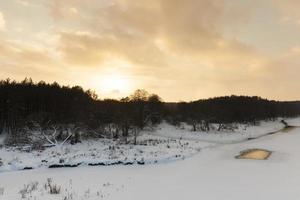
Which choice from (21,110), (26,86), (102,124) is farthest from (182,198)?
(26,86)

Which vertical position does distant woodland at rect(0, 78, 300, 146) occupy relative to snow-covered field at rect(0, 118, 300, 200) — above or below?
above

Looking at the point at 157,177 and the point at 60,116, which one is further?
the point at 60,116

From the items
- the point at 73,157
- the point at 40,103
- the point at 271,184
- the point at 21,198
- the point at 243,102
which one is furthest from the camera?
the point at 243,102

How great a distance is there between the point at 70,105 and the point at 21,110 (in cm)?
700

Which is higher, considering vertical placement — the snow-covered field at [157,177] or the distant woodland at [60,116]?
the distant woodland at [60,116]

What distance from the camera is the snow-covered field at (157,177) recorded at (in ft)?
53.0

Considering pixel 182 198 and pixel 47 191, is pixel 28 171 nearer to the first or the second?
pixel 47 191

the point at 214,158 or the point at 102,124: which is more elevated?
the point at 102,124

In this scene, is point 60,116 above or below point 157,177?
above

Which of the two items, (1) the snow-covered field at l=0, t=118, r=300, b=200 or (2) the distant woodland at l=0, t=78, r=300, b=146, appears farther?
(2) the distant woodland at l=0, t=78, r=300, b=146

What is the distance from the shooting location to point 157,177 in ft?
70.3

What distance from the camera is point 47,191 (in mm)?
16312

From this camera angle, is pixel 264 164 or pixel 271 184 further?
pixel 264 164

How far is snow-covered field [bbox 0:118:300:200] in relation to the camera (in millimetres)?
16141
